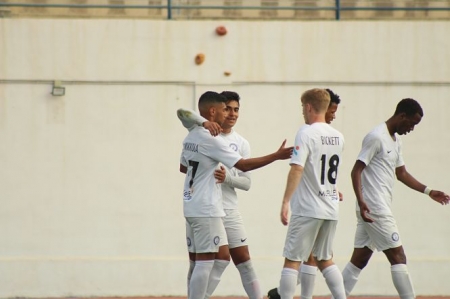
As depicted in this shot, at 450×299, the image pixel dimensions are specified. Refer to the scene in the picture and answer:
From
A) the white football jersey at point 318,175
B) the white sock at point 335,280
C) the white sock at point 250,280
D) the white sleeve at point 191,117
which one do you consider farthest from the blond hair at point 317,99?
the white sock at point 250,280

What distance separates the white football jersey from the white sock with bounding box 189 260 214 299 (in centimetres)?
97

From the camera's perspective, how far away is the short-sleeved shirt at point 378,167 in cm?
1038

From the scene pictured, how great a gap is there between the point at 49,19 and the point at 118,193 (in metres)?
2.29

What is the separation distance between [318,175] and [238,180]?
1179 millimetres

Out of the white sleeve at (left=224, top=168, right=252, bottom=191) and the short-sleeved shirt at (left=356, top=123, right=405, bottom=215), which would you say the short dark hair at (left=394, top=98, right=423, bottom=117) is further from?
the white sleeve at (left=224, top=168, right=252, bottom=191)

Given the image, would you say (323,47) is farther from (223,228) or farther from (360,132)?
(223,228)

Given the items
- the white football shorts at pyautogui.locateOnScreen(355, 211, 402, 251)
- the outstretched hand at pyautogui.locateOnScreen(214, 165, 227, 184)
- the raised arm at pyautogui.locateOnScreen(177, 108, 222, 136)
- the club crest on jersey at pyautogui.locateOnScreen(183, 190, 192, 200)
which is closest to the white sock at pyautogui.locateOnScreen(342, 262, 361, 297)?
the white football shorts at pyautogui.locateOnScreen(355, 211, 402, 251)

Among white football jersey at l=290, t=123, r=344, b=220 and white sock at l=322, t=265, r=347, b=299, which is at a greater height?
white football jersey at l=290, t=123, r=344, b=220

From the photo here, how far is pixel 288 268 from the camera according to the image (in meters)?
9.84

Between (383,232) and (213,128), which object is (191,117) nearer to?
(213,128)

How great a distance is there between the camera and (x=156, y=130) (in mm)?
13031

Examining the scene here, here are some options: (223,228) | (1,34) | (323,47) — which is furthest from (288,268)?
(1,34)

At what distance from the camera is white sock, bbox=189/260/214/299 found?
32.4ft

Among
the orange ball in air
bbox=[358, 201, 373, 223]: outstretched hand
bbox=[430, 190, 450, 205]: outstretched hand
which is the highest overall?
the orange ball in air
